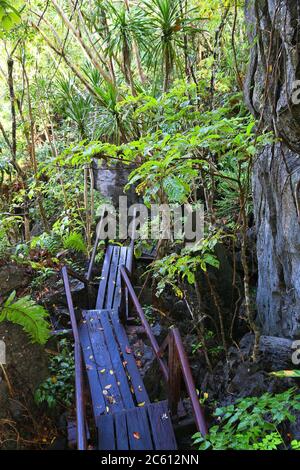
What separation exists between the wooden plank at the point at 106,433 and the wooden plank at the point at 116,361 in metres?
0.34

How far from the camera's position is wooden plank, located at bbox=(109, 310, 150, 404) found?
368cm

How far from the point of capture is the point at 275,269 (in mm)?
4184

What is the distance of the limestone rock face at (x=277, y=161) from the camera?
3240 millimetres

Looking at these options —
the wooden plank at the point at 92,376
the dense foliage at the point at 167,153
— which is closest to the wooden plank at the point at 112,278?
the dense foliage at the point at 167,153

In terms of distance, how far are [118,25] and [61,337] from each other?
507 cm

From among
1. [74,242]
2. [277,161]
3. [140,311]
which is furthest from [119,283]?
[277,161]

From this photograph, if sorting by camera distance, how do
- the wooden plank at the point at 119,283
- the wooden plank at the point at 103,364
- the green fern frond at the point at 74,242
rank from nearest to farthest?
the wooden plank at the point at 103,364 < the wooden plank at the point at 119,283 < the green fern frond at the point at 74,242

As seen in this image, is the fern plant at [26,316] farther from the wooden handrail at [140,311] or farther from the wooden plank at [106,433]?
the wooden plank at [106,433]

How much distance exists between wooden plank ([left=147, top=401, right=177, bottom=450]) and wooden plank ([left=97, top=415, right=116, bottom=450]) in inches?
13.6

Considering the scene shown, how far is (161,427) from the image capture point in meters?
3.13
